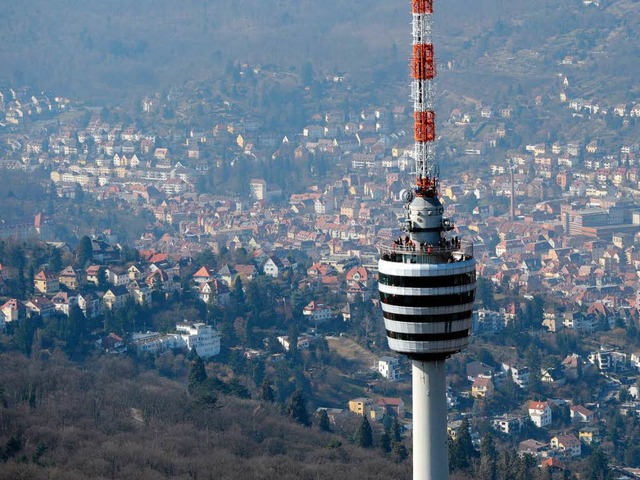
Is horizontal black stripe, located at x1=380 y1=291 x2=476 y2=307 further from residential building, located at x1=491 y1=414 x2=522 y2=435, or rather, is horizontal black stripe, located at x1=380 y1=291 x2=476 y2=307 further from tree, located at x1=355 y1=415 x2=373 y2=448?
residential building, located at x1=491 y1=414 x2=522 y2=435

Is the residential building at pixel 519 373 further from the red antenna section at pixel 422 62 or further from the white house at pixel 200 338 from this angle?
the red antenna section at pixel 422 62

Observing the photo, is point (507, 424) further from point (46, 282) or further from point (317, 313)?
point (46, 282)

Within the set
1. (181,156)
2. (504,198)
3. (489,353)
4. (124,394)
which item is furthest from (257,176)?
(124,394)

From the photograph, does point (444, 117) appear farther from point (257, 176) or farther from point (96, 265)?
point (96, 265)

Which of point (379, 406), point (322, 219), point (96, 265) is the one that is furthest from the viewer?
point (322, 219)

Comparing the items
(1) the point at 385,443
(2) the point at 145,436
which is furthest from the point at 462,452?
(2) the point at 145,436

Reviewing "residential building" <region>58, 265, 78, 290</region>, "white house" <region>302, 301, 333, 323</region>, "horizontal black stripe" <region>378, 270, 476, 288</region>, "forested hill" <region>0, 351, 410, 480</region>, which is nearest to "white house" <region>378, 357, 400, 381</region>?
"white house" <region>302, 301, 333, 323</region>

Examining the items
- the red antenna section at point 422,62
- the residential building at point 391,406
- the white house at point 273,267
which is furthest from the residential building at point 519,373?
the red antenna section at point 422,62
